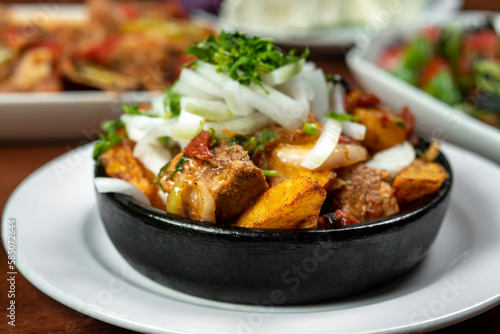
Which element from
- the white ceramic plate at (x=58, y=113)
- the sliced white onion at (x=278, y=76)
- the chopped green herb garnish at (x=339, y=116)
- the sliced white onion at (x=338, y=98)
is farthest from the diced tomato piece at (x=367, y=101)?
the white ceramic plate at (x=58, y=113)

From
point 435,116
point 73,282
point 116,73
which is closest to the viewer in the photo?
point 73,282

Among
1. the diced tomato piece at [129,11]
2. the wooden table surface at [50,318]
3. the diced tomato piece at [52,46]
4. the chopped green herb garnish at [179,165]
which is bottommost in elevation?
the diced tomato piece at [129,11]

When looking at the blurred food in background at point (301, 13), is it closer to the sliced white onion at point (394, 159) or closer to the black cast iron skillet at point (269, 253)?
the sliced white onion at point (394, 159)

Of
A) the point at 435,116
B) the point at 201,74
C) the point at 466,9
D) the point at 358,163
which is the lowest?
the point at 466,9

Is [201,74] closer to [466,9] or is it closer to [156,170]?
→ [156,170]

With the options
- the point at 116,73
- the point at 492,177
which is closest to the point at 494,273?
the point at 492,177

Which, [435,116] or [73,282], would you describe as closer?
[73,282]
